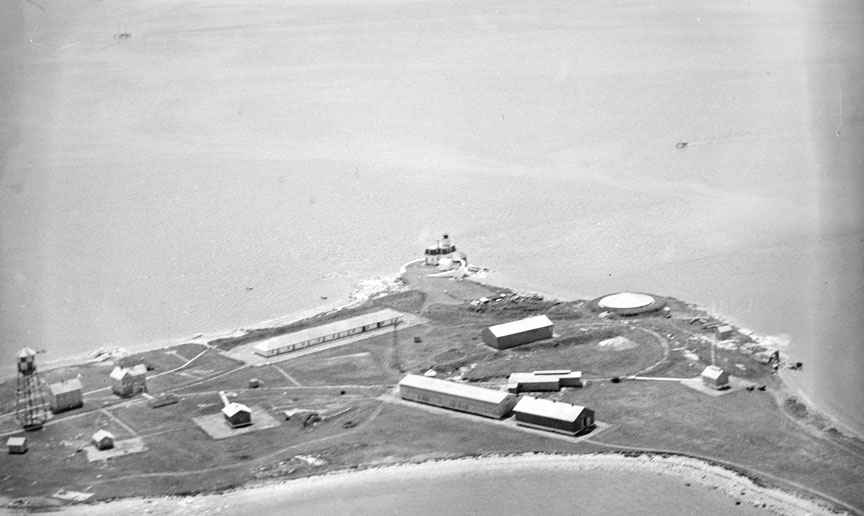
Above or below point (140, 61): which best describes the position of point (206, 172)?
below

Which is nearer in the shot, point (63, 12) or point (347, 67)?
point (63, 12)

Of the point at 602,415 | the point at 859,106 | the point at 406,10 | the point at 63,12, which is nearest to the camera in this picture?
the point at 602,415

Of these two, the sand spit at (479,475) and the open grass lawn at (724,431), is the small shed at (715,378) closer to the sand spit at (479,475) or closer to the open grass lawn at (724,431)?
the open grass lawn at (724,431)

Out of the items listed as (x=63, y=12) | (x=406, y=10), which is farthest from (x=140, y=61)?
(x=406, y=10)

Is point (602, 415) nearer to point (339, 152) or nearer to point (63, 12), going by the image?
point (339, 152)

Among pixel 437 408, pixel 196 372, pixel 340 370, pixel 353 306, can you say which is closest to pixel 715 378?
pixel 437 408

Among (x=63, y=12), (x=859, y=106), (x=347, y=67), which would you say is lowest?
(x=859, y=106)

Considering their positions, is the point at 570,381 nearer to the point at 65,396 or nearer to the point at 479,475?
the point at 479,475

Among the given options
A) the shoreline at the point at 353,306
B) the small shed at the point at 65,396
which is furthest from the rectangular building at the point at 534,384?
the small shed at the point at 65,396
